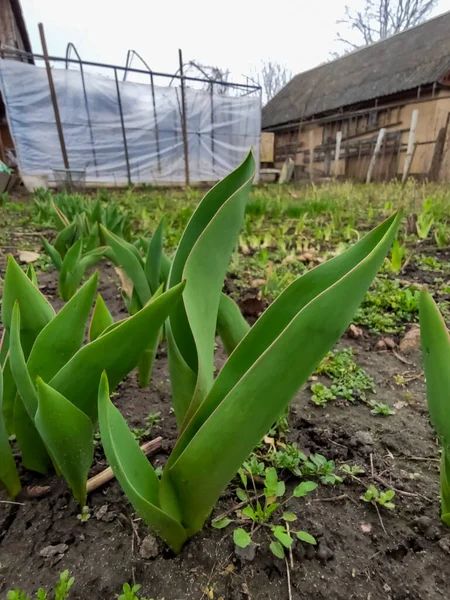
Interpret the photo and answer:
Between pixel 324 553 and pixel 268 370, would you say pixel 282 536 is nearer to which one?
pixel 324 553

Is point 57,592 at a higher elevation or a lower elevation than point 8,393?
lower

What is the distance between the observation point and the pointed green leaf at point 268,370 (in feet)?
1.39

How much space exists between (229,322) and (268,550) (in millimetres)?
417

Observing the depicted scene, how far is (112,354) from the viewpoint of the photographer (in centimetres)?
54

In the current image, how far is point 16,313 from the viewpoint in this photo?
0.58 metres

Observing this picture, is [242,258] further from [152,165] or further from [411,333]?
[152,165]

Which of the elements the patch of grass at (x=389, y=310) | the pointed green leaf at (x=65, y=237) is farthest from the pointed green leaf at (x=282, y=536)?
the pointed green leaf at (x=65, y=237)

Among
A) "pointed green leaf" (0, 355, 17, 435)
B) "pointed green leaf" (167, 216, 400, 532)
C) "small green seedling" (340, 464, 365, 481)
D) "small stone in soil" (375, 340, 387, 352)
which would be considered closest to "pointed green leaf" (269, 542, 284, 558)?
"pointed green leaf" (167, 216, 400, 532)

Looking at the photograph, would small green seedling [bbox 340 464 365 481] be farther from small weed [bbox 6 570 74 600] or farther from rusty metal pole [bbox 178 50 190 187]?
rusty metal pole [bbox 178 50 190 187]

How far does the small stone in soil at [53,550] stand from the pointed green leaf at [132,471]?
18cm

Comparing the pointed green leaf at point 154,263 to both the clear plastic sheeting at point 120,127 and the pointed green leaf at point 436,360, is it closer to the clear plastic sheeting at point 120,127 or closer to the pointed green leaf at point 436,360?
the pointed green leaf at point 436,360

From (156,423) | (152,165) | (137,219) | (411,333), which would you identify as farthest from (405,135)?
(156,423)

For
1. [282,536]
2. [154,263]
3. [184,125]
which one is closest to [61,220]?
[154,263]

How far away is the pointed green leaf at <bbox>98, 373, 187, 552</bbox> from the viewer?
1.50 ft
